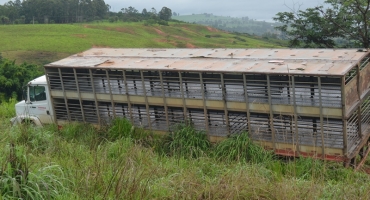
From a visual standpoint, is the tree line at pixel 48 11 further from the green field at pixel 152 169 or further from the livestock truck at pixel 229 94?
the green field at pixel 152 169

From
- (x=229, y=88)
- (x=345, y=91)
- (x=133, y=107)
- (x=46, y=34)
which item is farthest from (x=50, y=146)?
(x=46, y=34)

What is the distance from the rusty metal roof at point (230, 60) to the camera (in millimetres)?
6742

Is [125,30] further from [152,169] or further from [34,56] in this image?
[152,169]

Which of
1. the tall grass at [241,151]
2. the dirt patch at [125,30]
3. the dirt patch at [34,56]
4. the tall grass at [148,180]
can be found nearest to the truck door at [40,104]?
the tall grass at [148,180]

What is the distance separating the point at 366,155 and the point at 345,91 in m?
1.88

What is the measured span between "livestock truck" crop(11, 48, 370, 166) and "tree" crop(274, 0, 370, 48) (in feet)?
23.6

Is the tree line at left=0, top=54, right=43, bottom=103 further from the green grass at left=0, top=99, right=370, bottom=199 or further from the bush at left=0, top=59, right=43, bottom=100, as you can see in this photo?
the green grass at left=0, top=99, right=370, bottom=199

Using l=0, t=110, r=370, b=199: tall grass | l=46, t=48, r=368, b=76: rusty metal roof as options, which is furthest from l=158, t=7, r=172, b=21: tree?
l=0, t=110, r=370, b=199: tall grass

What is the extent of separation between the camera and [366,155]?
7508 mm

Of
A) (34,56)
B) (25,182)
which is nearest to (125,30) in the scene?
(34,56)

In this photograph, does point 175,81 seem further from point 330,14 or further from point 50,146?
point 330,14

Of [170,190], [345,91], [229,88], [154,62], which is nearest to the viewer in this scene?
[170,190]

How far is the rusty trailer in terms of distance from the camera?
260 inches

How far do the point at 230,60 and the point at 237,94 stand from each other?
832mm
